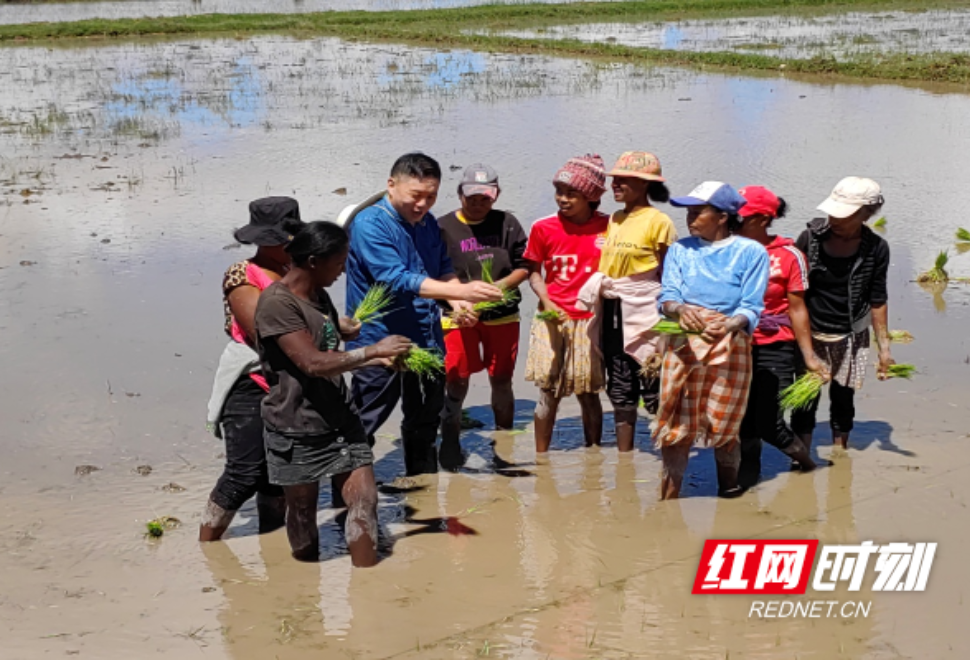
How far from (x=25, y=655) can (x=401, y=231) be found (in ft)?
7.65

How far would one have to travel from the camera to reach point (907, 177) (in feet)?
38.7

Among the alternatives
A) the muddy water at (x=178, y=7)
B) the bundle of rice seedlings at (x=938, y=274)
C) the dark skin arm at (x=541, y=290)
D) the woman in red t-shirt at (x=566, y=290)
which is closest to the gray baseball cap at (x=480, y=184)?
the woman in red t-shirt at (x=566, y=290)

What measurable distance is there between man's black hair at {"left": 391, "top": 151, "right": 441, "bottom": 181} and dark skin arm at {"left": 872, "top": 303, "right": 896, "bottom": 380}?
2.15m

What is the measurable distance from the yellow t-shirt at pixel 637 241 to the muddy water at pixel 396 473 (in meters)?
0.99

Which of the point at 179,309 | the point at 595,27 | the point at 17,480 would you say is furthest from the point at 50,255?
the point at 595,27

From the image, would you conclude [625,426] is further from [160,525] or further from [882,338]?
[160,525]

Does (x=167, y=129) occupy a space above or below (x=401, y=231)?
below

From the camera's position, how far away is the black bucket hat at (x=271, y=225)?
184 inches

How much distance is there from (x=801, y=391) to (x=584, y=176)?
4.61 ft

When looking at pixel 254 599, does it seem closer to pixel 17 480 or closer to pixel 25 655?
pixel 25 655

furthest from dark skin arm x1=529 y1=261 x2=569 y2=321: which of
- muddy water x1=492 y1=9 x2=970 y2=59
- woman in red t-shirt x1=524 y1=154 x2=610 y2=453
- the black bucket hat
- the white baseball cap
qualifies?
muddy water x1=492 y1=9 x2=970 y2=59

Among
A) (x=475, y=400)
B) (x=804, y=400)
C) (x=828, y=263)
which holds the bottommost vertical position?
(x=475, y=400)

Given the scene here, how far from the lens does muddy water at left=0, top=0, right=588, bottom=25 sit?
33.2 metres

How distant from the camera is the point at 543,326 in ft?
19.6
